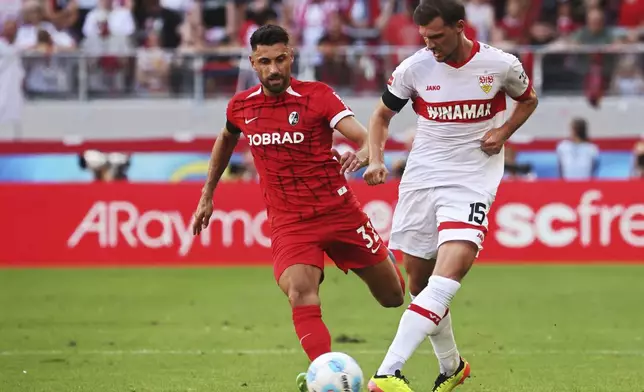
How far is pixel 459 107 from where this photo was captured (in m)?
7.63

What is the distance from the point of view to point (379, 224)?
55.9ft

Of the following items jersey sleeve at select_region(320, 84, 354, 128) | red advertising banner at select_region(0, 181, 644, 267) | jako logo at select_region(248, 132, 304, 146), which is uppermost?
jersey sleeve at select_region(320, 84, 354, 128)

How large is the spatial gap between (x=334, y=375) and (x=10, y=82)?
14675mm

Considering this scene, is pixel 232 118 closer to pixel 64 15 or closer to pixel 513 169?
pixel 513 169

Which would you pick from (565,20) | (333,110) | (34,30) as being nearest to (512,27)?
(565,20)

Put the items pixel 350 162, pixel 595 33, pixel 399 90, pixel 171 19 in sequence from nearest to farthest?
1. pixel 350 162
2. pixel 399 90
3. pixel 595 33
4. pixel 171 19

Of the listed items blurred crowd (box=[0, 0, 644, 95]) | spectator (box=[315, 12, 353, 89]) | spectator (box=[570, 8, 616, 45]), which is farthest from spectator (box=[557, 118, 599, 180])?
spectator (box=[315, 12, 353, 89])

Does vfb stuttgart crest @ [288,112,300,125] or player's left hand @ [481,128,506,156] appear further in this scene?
vfb stuttgart crest @ [288,112,300,125]

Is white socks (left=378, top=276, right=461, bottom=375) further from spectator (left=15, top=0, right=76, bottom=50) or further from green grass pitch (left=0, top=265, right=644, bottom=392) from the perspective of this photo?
spectator (left=15, top=0, right=76, bottom=50)

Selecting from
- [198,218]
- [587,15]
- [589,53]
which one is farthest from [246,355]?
[587,15]

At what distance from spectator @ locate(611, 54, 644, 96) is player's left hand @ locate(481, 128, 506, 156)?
13.0 m

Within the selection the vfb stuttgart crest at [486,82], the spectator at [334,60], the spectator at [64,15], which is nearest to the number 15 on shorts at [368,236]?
the vfb stuttgart crest at [486,82]

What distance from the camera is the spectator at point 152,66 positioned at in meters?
20.3

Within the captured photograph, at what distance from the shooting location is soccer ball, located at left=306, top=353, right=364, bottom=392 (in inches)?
275
